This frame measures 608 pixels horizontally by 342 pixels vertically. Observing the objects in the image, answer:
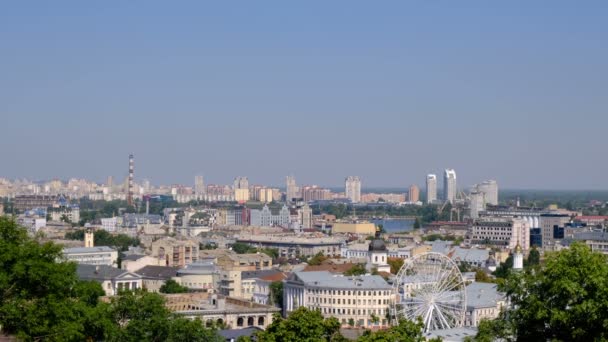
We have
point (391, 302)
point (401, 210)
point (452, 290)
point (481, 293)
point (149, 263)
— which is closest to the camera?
point (452, 290)

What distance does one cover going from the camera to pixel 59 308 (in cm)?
2362

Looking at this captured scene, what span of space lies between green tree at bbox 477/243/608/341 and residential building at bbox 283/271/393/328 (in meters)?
24.3

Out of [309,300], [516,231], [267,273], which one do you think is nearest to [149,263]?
[267,273]

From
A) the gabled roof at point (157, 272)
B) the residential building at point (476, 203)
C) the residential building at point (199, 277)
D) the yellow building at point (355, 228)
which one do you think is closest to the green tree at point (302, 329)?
the residential building at point (199, 277)

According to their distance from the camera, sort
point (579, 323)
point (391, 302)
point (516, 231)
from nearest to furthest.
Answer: point (579, 323) → point (391, 302) → point (516, 231)

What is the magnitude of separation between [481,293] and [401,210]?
130m

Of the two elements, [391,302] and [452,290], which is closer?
[452,290]

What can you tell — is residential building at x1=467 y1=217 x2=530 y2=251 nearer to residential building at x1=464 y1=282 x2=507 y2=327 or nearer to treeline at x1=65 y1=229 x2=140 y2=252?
treeline at x1=65 y1=229 x2=140 y2=252

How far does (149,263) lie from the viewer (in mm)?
66250

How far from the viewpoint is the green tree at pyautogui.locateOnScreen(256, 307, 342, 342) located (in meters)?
20.2

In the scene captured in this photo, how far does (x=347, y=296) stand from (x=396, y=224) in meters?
102

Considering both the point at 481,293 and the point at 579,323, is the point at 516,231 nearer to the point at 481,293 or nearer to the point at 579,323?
the point at 481,293

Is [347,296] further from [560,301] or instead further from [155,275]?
[560,301]

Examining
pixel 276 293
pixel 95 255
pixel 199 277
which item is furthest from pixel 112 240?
pixel 276 293
